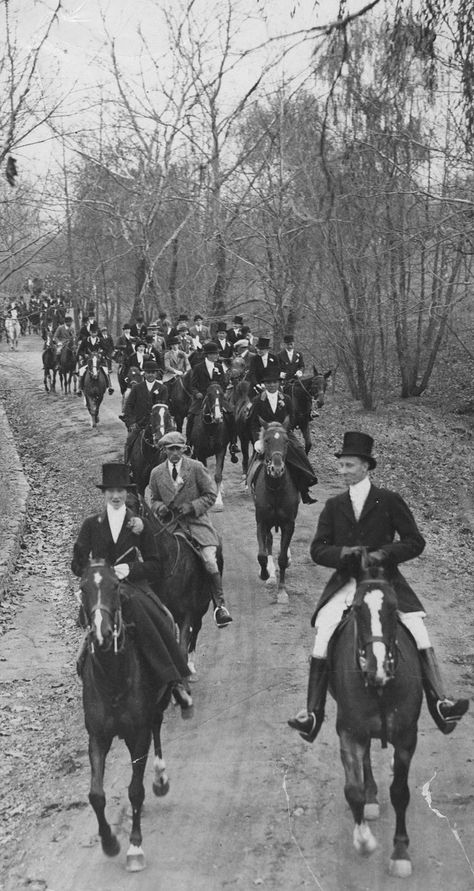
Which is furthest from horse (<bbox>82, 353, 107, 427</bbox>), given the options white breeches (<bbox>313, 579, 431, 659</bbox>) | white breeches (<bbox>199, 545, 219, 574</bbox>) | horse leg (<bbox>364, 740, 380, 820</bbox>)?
horse leg (<bbox>364, 740, 380, 820</bbox>)

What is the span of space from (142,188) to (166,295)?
9.52m

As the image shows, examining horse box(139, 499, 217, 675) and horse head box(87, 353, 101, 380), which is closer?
horse box(139, 499, 217, 675)

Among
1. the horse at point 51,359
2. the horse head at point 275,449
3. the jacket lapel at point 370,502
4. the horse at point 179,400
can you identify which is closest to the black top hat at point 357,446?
the jacket lapel at point 370,502

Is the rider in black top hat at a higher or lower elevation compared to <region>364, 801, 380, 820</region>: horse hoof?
higher

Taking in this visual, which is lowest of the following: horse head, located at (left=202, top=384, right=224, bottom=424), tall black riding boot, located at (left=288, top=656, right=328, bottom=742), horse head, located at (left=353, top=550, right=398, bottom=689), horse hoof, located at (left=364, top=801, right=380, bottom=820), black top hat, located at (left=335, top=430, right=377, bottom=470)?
horse hoof, located at (left=364, top=801, right=380, bottom=820)

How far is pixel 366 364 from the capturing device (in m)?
27.9

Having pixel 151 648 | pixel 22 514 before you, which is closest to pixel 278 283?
pixel 22 514

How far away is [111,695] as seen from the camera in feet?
23.3

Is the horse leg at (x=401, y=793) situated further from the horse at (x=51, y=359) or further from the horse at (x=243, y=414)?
the horse at (x=51, y=359)

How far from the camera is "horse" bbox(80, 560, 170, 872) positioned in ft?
22.1

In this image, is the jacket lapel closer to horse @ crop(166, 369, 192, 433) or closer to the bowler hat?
the bowler hat

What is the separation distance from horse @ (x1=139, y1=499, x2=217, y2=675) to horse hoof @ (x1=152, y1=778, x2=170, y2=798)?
7.34 feet

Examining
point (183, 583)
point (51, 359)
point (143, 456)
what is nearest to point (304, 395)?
point (143, 456)

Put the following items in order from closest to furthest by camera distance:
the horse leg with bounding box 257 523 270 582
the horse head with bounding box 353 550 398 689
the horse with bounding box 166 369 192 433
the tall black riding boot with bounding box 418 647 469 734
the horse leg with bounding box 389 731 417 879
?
the horse head with bounding box 353 550 398 689
the horse leg with bounding box 389 731 417 879
the tall black riding boot with bounding box 418 647 469 734
the horse leg with bounding box 257 523 270 582
the horse with bounding box 166 369 192 433
